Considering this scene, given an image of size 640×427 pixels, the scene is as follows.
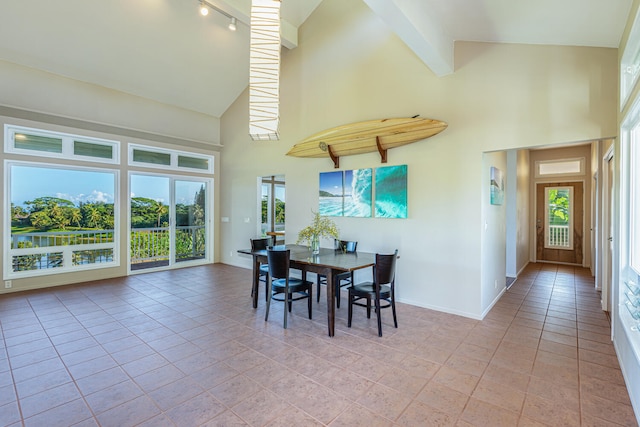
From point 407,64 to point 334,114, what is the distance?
1337 mm

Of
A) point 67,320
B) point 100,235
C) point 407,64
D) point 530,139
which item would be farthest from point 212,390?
point 100,235

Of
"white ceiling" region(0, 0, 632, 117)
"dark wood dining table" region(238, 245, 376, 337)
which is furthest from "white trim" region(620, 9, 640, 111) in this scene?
"dark wood dining table" region(238, 245, 376, 337)

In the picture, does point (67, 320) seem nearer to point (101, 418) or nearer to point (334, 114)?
point (101, 418)

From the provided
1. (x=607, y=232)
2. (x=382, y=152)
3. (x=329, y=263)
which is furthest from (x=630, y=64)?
(x=329, y=263)

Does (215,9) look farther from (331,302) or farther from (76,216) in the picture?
(331,302)

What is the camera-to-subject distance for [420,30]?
290 cm

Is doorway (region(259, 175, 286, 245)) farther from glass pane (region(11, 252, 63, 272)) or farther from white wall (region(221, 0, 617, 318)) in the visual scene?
glass pane (region(11, 252, 63, 272))

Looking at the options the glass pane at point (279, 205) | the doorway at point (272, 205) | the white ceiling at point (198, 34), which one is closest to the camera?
the white ceiling at point (198, 34)

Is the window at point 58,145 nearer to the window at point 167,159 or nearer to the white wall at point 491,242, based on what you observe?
the window at point 167,159

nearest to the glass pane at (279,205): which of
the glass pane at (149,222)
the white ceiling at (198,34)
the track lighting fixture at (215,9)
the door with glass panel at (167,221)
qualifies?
the door with glass panel at (167,221)

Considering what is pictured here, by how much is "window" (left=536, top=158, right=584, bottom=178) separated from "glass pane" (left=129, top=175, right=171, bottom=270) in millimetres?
8935

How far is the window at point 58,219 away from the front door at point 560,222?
9.76 metres

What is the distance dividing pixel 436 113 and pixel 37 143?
6.29m

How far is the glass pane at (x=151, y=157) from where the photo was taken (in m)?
6.08
